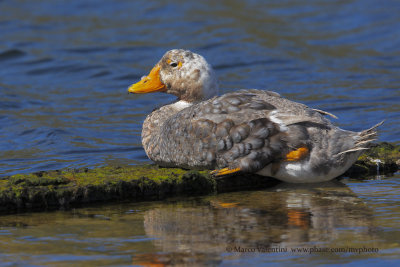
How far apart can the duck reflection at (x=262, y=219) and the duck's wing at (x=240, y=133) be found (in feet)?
1.10

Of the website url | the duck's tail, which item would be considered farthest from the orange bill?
the website url

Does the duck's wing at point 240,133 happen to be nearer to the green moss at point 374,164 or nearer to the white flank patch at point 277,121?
the white flank patch at point 277,121

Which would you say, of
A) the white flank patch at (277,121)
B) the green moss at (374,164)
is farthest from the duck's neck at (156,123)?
the green moss at (374,164)

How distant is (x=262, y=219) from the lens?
216 inches

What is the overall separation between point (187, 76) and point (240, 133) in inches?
57.9

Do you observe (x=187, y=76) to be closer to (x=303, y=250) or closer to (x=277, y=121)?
(x=277, y=121)

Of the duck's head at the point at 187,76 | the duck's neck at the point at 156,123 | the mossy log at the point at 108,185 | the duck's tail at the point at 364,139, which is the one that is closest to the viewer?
the mossy log at the point at 108,185

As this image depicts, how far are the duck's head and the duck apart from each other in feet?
2.28

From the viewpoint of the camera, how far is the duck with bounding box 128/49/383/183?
6.31 meters

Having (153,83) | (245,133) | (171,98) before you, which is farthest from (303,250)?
(171,98)

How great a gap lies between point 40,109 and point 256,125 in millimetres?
6378

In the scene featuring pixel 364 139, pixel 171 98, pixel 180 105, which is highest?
pixel 171 98

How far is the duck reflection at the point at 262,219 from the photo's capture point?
4.93 m

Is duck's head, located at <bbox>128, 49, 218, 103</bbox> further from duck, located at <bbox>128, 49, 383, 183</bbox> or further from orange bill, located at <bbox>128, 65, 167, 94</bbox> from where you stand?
duck, located at <bbox>128, 49, 383, 183</bbox>
